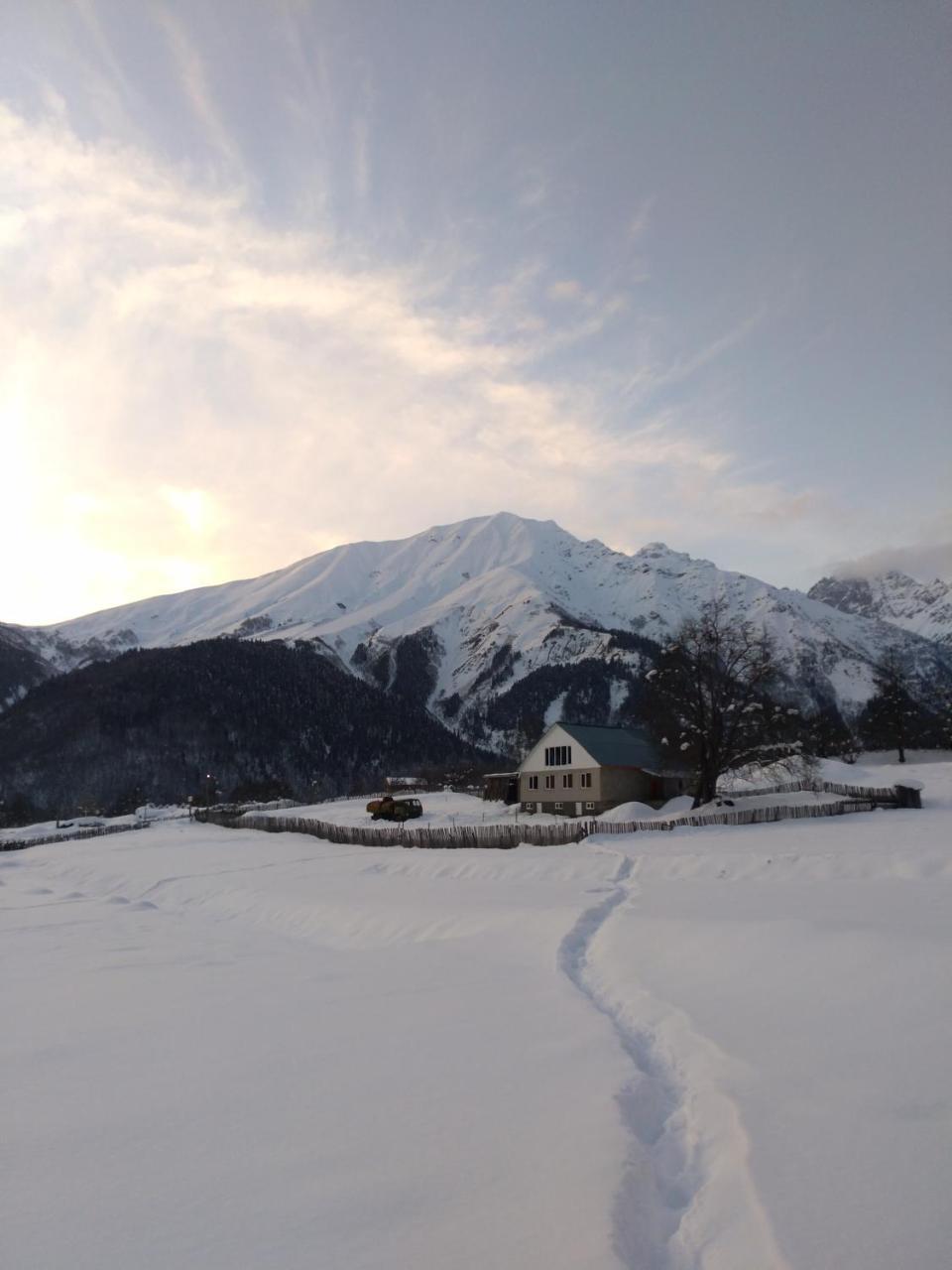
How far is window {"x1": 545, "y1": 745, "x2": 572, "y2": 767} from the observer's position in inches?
2405

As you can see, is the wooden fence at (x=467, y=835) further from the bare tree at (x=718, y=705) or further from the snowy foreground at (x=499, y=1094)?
the snowy foreground at (x=499, y=1094)

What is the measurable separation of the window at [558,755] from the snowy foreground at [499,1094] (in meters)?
43.3

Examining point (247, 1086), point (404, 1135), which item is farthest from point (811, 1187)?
point (247, 1086)

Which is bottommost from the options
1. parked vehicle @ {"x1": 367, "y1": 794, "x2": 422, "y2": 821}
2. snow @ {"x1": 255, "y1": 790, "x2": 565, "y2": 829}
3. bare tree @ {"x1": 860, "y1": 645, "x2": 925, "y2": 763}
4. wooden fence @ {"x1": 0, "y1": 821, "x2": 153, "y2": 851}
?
wooden fence @ {"x1": 0, "y1": 821, "x2": 153, "y2": 851}

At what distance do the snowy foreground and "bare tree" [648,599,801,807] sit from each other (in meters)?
26.7

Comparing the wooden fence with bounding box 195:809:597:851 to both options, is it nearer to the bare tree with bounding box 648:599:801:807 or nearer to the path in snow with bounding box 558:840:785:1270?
the bare tree with bounding box 648:599:801:807

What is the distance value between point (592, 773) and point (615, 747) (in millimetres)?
3500

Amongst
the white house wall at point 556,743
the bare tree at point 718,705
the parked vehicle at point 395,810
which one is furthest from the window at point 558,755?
the bare tree at point 718,705

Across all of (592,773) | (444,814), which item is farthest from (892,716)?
(444,814)

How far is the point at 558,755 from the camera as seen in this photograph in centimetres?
6200

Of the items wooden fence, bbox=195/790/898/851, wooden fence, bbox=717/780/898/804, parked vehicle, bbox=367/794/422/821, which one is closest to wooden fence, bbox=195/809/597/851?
wooden fence, bbox=195/790/898/851

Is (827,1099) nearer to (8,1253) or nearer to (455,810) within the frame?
(8,1253)

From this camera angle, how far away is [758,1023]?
918 cm

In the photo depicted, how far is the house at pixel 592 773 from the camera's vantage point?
5831 cm
